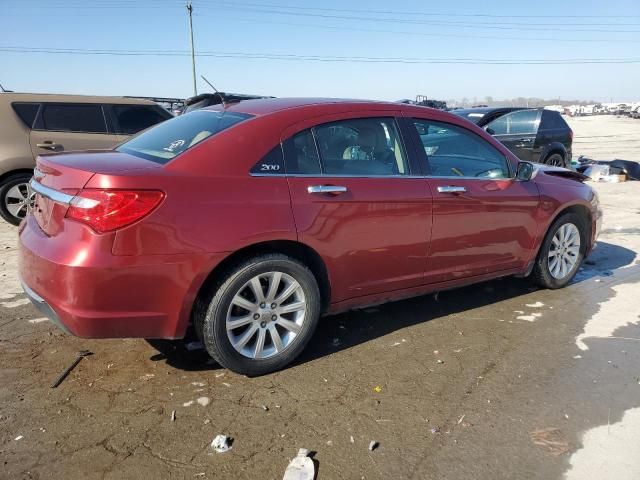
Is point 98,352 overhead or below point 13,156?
below

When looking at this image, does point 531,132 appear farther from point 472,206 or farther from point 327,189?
point 327,189

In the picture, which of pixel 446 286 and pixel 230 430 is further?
pixel 446 286

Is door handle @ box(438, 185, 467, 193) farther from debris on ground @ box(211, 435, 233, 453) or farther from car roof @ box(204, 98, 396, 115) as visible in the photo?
debris on ground @ box(211, 435, 233, 453)

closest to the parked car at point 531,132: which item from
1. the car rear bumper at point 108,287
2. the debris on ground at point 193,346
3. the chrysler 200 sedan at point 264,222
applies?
the chrysler 200 sedan at point 264,222

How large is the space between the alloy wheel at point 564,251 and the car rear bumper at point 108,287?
3398 millimetres

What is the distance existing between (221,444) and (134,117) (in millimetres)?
6595

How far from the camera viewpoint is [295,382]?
10.7 ft

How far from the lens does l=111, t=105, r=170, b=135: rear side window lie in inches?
310

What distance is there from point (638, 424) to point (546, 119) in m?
9.72

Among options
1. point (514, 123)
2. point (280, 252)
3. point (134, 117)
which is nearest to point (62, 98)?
point (134, 117)

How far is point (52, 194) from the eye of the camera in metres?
2.92

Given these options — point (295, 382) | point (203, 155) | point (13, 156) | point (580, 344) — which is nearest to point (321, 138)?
point (203, 155)

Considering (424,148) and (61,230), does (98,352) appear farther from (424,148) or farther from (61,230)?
(424,148)

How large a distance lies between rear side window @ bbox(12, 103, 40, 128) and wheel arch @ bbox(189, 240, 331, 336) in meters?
5.50
